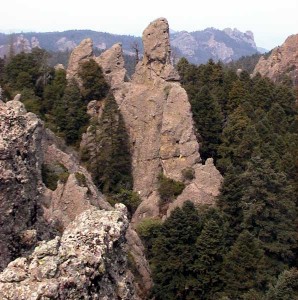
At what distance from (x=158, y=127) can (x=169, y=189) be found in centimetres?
772

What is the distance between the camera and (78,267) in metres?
8.72

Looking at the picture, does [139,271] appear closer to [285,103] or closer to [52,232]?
[52,232]

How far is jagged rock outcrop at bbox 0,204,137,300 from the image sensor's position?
827cm

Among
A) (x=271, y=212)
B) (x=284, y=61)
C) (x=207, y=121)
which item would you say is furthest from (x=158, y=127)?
(x=284, y=61)

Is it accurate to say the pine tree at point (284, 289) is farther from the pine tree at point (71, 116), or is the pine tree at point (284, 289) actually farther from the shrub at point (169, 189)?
the pine tree at point (71, 116)

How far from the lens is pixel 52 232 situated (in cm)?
1440

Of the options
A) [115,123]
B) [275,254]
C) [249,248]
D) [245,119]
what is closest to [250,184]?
[275,254]

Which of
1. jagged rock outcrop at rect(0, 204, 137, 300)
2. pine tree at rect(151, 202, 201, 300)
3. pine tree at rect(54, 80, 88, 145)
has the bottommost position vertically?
pine tree at rect(151, 202, 201, 300)

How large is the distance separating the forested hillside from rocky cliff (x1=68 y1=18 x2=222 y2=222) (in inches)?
56.4

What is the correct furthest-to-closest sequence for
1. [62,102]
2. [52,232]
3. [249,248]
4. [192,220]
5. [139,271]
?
[62,102] → [192,220] → [249,248] → [139,271] → [52,232]

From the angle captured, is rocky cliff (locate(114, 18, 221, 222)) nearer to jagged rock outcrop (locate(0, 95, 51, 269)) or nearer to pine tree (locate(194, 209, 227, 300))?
pine tree (locate(194, 209, 227, 300))

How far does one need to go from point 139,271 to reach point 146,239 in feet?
26.9

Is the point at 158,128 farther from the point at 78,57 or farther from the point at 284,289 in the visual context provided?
the point at 284,289

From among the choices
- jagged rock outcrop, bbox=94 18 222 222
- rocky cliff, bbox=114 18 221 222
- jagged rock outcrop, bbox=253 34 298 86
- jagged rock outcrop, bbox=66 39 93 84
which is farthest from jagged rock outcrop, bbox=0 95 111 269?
jagged rock outcrop, bbox=253 34 298 86
